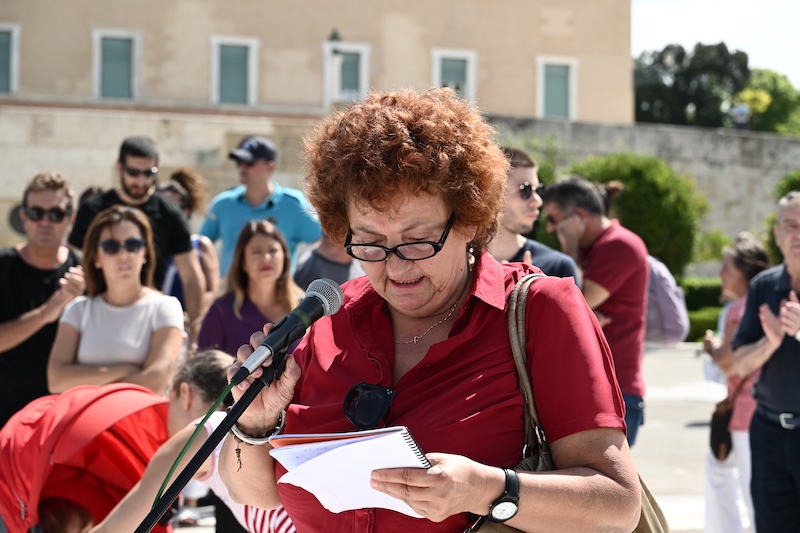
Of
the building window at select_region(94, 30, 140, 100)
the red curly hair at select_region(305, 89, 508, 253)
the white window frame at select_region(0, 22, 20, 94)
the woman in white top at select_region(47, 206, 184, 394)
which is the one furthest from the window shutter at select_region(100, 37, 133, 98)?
the red curly hair at select_region(305, 89, 508, 253)

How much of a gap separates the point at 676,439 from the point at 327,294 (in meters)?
8.13

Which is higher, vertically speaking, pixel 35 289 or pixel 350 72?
pixel 350 72

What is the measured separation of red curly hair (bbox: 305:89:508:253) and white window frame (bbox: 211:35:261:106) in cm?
2539

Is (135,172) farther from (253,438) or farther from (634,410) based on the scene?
(253,438)

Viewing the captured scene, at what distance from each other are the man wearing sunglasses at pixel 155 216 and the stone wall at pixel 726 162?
57.5ft

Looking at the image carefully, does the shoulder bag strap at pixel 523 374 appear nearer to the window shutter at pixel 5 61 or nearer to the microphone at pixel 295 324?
the microphone at pixel 295 324

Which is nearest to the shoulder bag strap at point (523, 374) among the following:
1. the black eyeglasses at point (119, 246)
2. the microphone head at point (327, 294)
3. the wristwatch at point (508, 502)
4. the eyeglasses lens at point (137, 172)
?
the wristwatch at point (508, 502)

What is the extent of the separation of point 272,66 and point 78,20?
556 centimetres

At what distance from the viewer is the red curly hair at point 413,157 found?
7.34 ft

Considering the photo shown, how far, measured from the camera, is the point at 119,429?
3.51 meters

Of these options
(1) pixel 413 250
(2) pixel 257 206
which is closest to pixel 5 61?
(2) pixel 257 206

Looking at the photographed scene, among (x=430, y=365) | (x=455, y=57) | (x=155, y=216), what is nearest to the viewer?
(x=430, y=365)

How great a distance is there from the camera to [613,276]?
17.6 feet

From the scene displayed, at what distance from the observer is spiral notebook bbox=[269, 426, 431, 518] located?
184 cm
